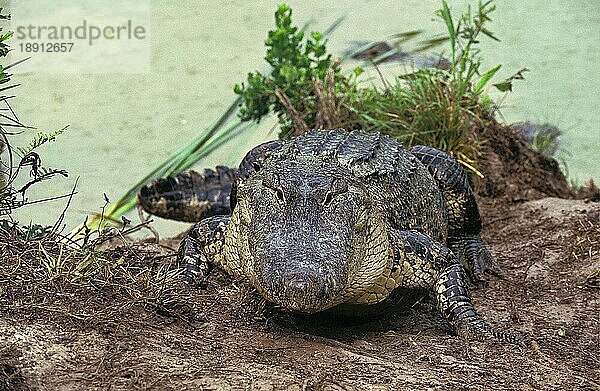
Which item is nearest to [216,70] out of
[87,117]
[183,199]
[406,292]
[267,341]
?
[87,117]

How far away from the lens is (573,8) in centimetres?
1077

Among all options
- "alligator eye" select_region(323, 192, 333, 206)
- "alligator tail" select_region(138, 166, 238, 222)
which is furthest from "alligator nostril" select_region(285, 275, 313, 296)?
"alligator tail" select_region(138, 166, 238, 222)

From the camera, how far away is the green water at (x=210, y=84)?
7.95 meters

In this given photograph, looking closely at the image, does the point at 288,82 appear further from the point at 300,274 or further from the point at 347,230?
the point at 300,274

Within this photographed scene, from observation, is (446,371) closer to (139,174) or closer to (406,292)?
(406,292)

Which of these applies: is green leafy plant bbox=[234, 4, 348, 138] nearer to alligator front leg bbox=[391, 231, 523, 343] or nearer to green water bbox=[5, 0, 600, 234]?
green water bbox=[5, 0, 600, 234]

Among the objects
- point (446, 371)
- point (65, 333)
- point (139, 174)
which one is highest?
point (139, 174)

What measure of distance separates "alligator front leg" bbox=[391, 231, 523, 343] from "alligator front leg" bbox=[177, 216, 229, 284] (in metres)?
0.85

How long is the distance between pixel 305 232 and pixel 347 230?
22cm

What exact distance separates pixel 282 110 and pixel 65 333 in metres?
4.22

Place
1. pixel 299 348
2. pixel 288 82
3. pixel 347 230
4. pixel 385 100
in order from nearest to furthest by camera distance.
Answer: pixel 299 348 < pixel 347 230 < pixel 385 100 < pixel 288 82

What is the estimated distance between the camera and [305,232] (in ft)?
10.2

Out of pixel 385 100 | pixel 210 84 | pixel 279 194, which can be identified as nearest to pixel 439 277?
pixel 279 194

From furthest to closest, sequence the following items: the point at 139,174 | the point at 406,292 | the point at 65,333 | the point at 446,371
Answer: the point at 139,174
the point at 406,292
the point at 446,371
the point at 65,333
